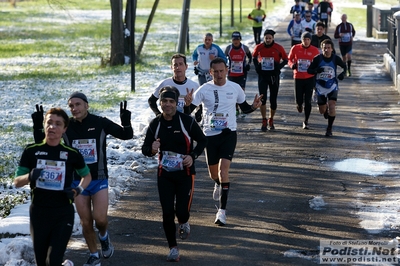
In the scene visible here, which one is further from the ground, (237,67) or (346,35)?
(346,35)

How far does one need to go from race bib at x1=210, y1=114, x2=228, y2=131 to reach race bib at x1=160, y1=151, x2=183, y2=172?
1830 millimetres

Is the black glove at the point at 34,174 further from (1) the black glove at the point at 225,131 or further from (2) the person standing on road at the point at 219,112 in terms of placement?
(1) the black glove at the point at 225,131

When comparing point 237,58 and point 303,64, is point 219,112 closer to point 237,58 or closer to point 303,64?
point 303,64

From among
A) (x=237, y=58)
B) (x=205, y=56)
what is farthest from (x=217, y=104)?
(x=205, y=56)

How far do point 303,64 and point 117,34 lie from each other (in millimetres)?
13182

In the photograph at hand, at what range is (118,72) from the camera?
27578 mm

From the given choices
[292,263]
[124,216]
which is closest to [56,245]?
[292,263]

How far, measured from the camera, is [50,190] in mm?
7000

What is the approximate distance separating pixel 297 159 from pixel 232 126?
142 inches

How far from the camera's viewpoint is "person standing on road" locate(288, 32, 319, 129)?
16.3m

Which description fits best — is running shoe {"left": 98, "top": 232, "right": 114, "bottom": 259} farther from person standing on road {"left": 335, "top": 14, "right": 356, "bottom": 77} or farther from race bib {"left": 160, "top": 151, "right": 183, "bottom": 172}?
person standing on road {"left": 335, "top": 14, "right": 356, "bottom": 77}

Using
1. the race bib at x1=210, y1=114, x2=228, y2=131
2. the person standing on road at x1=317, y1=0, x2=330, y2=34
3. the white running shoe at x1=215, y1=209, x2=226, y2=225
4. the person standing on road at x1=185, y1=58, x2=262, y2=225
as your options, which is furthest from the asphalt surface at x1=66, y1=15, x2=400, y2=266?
the person standing on road at x1=317, y1=0, x2=330, y2=34

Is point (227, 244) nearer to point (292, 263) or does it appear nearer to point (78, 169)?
point (292, 263)

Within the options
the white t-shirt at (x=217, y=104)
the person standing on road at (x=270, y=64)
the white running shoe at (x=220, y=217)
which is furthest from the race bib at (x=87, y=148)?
the person standing on road at (x=270, y=64)
